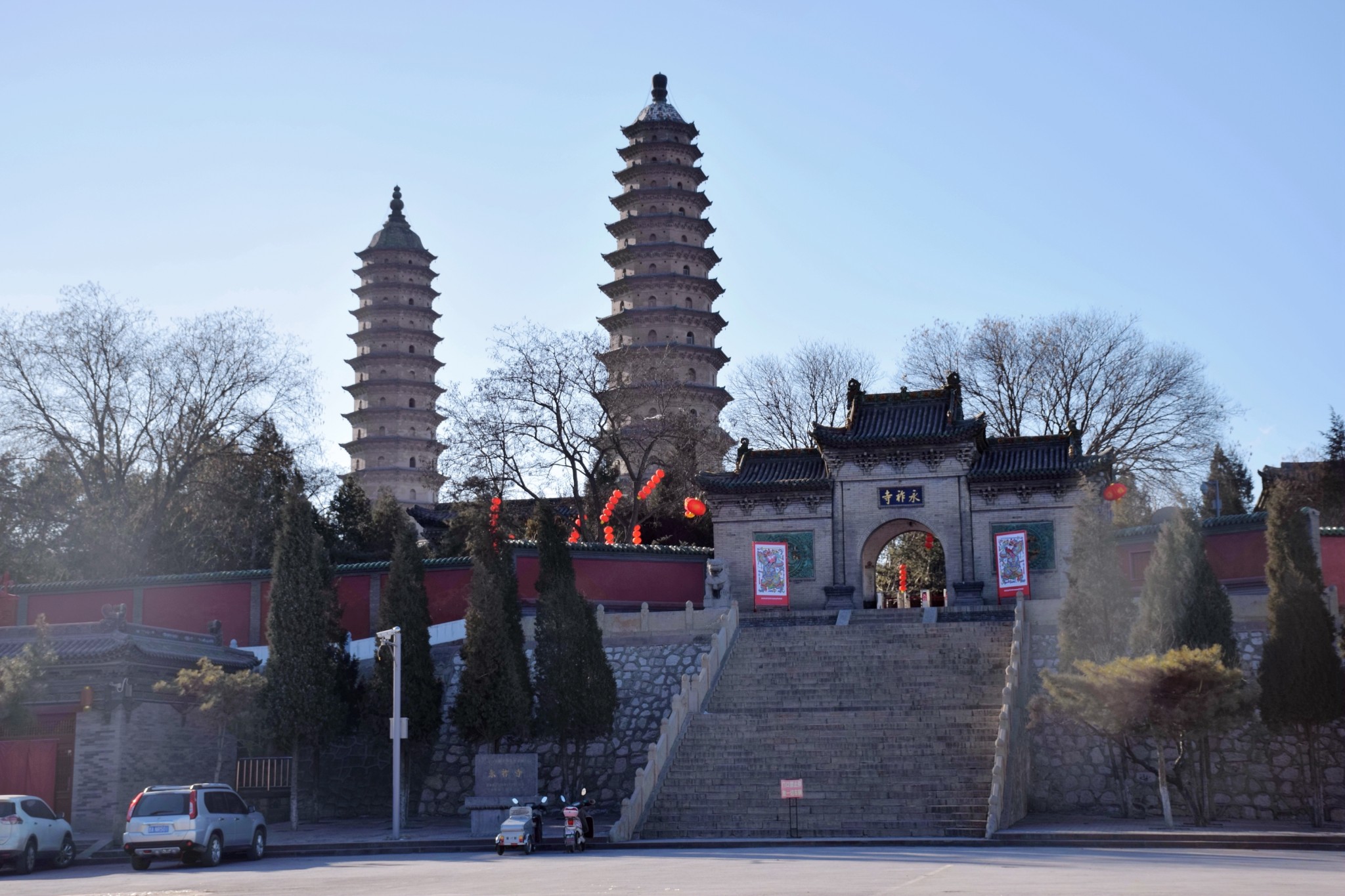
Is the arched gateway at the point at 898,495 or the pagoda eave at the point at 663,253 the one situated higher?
the pagoda eave at the point at 663,253

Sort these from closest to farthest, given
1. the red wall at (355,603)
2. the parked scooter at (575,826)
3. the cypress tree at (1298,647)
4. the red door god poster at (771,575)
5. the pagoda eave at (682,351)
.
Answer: the parked scooter at (575,826) → the cypress tree at (1298,647) → the red wall at (355,603) → the red door god poster at (771,575) → the pagoda eave at (682,351)

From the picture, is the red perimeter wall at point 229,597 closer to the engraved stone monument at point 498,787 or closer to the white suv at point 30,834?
the engraved stone monument at point 498,787

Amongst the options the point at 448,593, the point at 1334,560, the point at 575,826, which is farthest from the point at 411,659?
the point at 1334,560

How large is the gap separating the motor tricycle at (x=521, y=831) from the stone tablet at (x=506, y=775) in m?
1.93

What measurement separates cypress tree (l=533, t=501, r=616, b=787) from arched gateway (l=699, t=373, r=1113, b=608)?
1025 centimetres

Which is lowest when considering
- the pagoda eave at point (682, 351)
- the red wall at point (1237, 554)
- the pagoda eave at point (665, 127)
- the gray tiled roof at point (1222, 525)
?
the red wall at point (1237, 554)

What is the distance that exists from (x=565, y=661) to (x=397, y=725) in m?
Answer: 3.49

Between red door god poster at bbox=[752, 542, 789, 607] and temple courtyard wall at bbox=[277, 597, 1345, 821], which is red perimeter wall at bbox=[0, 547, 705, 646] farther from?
red door god poster at bbox=[752, 542, 789, 607]

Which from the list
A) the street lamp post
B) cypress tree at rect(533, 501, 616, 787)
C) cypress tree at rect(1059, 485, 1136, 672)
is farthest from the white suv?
cypress tree at rect(1059, 485, 1136, 672)

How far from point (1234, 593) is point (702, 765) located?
11548mm

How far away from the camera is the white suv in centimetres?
1883

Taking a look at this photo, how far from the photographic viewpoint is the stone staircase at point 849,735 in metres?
22.0

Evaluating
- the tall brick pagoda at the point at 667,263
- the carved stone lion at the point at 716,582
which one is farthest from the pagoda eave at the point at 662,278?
the carved stone lion at the point at 716,582

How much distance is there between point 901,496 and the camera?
35.5m
